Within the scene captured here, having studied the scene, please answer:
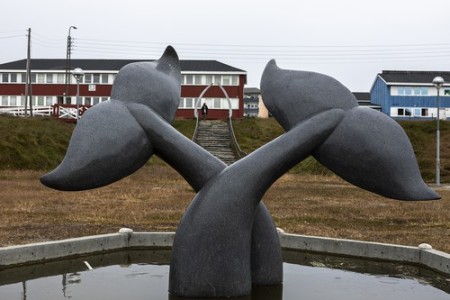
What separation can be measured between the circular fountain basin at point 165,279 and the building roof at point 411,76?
48304 millimetres

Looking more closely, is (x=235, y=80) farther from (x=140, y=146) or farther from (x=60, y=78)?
(x=140, y=146)

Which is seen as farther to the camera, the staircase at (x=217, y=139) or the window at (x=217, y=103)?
the window at (x=217, y=103)

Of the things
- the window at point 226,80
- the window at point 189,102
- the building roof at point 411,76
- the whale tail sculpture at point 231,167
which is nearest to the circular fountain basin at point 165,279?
the whale tail sculpture at point 231,167

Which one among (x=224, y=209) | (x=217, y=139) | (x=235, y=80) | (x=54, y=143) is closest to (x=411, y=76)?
(x=235, y=80)

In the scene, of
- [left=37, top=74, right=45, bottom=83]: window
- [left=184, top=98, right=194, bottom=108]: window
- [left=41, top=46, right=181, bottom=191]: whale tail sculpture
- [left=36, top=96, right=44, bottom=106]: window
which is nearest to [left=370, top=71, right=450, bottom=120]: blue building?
[left=184, top=98, right=194, bottom=108]: window

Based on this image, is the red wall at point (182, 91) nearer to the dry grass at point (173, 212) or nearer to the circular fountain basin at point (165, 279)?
the dry grass at point (173, 212)

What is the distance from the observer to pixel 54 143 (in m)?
29.5

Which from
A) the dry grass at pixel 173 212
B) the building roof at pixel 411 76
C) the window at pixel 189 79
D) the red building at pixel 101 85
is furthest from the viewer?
the building roof at pixel 411 76

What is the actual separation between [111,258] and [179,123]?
3167cm

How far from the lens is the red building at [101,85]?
159 feet

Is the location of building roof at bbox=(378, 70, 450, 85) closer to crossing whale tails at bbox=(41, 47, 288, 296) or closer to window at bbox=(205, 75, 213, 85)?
window at bbox=(205, 75, 213, 85)

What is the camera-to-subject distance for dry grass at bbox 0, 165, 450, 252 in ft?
37.3

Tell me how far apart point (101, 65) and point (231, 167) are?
159ft

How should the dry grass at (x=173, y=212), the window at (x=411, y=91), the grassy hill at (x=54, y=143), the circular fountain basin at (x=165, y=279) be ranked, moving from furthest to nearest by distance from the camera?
1. the window at (x=411, y=91)
2. the grassy hill at (x=54, y=143)
3. the dry grass at (x=173, y=212)
4. the circular fountain basin at (x=165, y=279)
